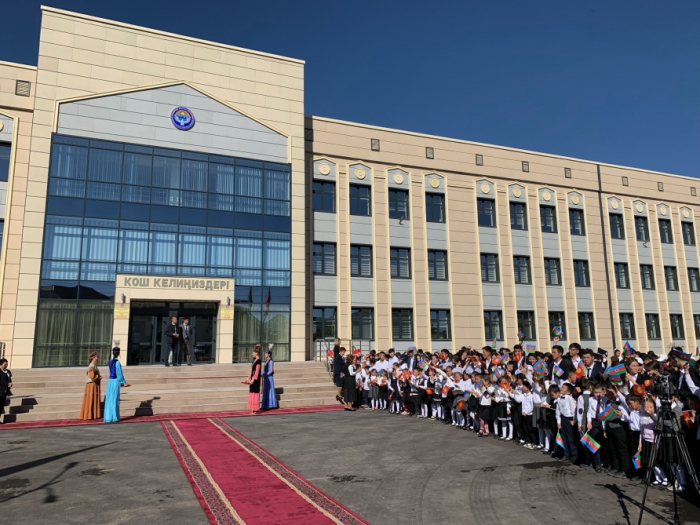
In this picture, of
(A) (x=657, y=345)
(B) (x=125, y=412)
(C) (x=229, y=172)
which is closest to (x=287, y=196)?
(C) (x=229, y=172)

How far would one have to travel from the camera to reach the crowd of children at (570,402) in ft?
28.7

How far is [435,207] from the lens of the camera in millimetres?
31297

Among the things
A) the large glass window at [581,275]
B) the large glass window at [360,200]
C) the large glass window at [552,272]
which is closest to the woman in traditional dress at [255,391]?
the large glass window at [360,200]

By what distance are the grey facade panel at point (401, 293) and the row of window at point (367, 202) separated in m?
3.82

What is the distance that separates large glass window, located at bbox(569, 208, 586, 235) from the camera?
114ft

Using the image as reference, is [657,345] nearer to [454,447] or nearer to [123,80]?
[454,447]

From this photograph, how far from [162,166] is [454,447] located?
1939 cm

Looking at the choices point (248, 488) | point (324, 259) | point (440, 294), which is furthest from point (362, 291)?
point (248, 488)

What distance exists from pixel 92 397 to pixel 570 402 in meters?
13.3

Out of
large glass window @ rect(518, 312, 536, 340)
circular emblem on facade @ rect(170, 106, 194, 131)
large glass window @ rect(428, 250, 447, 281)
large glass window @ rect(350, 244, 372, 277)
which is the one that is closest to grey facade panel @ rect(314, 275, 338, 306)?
large glass window @ rect(350, 244, 372, 277)

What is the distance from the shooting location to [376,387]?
18.8 m

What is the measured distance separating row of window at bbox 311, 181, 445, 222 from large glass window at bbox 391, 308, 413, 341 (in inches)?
215

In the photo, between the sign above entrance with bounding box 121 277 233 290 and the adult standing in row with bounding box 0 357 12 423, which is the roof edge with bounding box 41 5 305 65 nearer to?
the sign above entrance with bounding box 121 277 233 290

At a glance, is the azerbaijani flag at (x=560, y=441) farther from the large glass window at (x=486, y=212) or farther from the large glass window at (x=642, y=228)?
the large glass window at (x=642, y=228)
